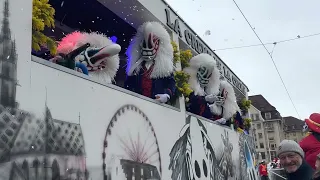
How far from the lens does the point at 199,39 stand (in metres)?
5.27

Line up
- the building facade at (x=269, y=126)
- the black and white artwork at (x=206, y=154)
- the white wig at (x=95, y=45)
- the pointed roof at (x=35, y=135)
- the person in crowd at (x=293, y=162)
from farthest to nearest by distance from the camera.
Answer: the building facade at (x=269, y=126) < the black and white artwork at (x=206, y=154) < the white wig at (x=95, y=45) < the person in crowd at (x=293, y=162) < the pointed roof at (x=35, y=135)

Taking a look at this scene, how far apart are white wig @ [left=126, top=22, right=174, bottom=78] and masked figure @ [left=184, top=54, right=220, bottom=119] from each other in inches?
39.2

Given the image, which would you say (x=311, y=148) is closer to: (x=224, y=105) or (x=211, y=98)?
(x=211, y=98)

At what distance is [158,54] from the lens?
12.4ft

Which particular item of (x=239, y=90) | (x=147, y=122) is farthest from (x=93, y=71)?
(x=239, y=90)

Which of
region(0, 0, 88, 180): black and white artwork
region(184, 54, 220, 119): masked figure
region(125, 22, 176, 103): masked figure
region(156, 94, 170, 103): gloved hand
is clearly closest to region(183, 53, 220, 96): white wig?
region(184, 54, 220, 119): masked figure

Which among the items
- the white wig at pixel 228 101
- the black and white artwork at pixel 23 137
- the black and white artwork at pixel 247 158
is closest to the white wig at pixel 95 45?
the black and white artwork at pixel 23 137

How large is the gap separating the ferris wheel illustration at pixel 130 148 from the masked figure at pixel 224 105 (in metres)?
2.64

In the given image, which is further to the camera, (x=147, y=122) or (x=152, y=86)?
(x=152, y=86)

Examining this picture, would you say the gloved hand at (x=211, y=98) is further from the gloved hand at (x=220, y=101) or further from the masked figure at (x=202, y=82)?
the gloved hand at (x=220, y=101)

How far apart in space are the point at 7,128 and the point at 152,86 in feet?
6.86

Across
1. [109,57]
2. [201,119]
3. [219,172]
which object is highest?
[109,57]

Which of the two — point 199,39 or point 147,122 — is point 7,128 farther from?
point 199,39

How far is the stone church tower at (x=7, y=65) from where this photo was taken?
5.82 ft
